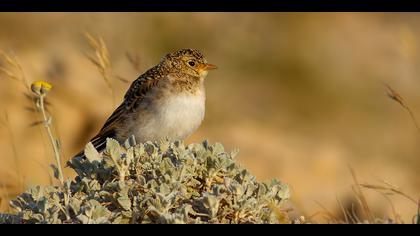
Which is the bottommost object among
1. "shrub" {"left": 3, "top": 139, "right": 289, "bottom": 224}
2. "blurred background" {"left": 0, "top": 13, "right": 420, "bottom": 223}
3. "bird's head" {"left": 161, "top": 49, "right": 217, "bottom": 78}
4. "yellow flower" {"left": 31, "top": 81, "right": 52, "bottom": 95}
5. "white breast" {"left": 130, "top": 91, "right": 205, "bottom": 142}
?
"shrub" {"left": 3, "top": 139, "right": 289, "bottom": 224}

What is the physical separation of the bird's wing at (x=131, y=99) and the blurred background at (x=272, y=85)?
4.09 metres

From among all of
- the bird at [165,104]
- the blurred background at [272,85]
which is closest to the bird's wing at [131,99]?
the bird at [165,104]

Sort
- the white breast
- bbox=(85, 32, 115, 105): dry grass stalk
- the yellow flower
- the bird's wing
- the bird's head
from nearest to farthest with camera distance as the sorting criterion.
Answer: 1. the yellow flower
2. bbox=(85, 32, 115, 105): dry grass stalk
3. the white breast
4. the bird's wing
5. the bird's head

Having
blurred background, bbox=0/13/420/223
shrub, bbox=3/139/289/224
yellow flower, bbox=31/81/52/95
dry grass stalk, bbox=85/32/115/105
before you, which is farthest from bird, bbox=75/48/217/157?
blurred background, bbox=0/13/420/223

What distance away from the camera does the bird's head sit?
26.0ft

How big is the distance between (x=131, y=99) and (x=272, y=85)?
11.4 meters

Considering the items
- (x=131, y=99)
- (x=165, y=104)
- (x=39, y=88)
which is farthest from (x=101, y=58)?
(x=39, y=88)

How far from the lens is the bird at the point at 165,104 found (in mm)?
7332

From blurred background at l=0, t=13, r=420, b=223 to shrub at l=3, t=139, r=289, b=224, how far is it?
7378 millimetres

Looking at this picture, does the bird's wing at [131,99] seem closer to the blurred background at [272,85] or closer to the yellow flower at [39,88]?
the yellow flower at [39,88]

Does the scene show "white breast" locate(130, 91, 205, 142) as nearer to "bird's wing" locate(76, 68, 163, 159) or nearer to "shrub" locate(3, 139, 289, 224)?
"bird's wing" locate(76, 68, 163, 159)

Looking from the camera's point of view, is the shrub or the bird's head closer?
the shrub

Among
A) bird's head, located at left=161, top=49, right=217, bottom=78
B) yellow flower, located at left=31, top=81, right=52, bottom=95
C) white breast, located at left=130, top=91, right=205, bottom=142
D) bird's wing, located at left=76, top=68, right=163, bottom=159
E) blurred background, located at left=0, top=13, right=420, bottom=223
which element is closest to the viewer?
Answer: yellow flower, located at left=31, top=81, right=52, bottom=95
